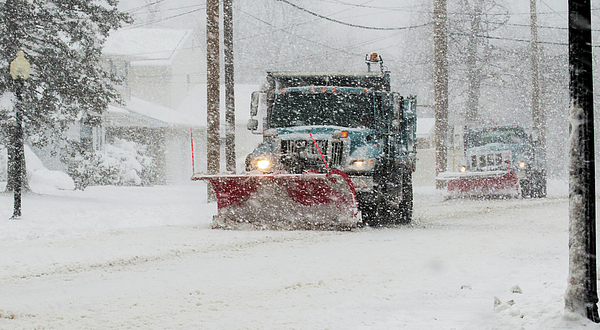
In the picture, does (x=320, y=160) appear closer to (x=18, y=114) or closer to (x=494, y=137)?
(x=18, y=114)

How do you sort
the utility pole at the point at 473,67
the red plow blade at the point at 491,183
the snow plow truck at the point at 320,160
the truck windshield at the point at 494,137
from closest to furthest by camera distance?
the snow plow truck at the point at 320,160
the red plow blade at the point at 491,183
the truck windshield at the point at 494,137
the utility pole at the point at 473,67

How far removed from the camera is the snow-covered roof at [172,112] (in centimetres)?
2761

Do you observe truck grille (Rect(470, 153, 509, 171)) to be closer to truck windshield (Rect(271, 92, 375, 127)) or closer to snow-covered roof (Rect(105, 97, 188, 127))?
truck windshield (Rect(271, 92, 375, 127))

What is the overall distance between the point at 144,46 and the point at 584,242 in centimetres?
3346

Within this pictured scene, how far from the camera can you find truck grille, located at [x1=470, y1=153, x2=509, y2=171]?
21266mm

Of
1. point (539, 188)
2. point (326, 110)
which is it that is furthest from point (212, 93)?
point (539, 188)

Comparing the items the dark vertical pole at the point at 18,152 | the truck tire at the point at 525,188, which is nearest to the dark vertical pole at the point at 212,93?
the dark vertical pole at the point at 18,152

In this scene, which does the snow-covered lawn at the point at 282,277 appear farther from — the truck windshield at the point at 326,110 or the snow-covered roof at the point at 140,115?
the snow-covered roof at the point at 140,115

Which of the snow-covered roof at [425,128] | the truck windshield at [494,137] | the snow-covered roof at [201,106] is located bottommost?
the truck windshield at [494,137]

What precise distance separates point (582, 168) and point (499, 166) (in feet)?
59.2

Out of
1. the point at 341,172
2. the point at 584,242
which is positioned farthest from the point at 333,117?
the point at 584,242

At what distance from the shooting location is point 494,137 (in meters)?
22.2

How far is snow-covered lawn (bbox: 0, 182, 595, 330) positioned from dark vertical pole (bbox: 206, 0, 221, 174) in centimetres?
503

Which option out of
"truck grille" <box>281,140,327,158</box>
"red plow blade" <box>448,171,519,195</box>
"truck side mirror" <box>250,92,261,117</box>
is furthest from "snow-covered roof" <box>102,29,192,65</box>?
"truck grille" <box>281,140,327,158</box>
